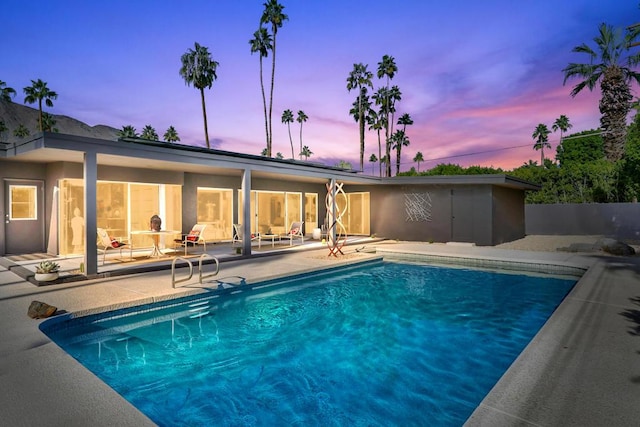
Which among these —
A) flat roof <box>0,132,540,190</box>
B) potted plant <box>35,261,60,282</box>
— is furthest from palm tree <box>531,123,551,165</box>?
potted plant <box>35,261,60,282</box>

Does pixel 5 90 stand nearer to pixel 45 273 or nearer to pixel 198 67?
pixel 198 67

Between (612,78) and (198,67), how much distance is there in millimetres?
27311

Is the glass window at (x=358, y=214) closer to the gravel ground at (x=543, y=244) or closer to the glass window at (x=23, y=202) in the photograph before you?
the gravel ground at (x=543, y=244)

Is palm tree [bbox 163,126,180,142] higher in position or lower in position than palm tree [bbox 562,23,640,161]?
higher

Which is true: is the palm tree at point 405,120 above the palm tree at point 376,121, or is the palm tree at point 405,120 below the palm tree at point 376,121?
above

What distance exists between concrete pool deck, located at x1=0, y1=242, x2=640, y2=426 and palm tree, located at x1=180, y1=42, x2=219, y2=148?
78.3 ft

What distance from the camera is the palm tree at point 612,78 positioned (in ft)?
67.7

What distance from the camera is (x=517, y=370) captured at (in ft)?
10.00

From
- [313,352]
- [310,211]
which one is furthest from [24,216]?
[310,211]

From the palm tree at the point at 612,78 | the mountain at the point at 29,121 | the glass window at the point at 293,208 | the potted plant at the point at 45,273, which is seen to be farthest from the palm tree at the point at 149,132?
the mountain at the point at 29,121

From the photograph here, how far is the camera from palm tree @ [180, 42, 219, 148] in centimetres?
2683

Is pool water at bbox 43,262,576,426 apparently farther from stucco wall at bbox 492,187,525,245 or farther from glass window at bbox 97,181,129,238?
stucco wall at bbox 492,187,525,245

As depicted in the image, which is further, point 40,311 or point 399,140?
point 399,140

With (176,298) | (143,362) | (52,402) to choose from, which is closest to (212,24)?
(176,298)
